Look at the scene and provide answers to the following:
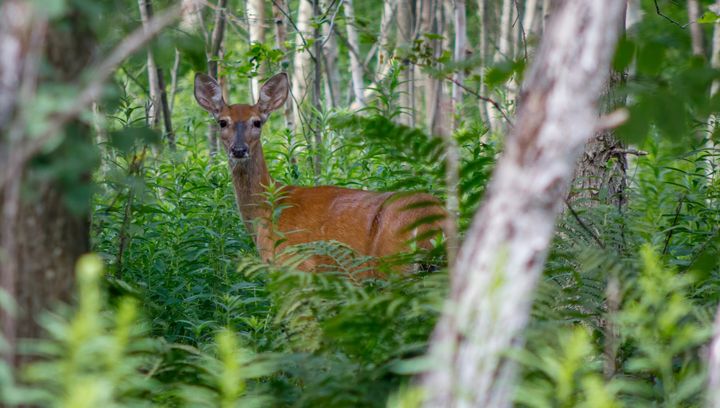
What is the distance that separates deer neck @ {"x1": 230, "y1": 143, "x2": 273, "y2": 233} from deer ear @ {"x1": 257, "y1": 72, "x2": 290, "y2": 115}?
3.02 ft

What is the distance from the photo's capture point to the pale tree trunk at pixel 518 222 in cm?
252

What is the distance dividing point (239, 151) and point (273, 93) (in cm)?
121

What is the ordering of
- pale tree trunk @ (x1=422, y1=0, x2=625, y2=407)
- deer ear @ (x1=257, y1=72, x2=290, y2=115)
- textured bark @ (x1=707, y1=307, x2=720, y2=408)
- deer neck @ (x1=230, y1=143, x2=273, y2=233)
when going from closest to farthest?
pale tree trunk @ (x1=422, y1=0, x2=625, y2=407) → textured bark @ (x1=707, y1=307, x2=720, y2=408) → deer neck @ (x1=230, y1=143, x2=273, y2=233) → deer ear @ (x1=257, y1=72, x2=290, y2=115)

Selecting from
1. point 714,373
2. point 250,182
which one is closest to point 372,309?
point 714,373

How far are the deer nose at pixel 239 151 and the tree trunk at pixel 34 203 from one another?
4.84 metres

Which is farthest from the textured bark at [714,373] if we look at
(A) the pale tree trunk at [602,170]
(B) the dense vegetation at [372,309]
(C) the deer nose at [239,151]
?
(C) the deer nose at [239,151]

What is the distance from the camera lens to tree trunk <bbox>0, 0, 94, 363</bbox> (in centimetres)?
258

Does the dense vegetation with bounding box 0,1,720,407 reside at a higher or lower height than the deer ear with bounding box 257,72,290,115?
lower

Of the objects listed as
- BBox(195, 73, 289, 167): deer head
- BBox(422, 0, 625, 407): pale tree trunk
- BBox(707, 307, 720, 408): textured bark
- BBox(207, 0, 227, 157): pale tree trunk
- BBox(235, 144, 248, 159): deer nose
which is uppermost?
BBox(207, 0, 227, 157): pale tree trunk

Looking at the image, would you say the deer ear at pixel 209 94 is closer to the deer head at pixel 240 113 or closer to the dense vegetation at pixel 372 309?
the deer head at pixel 240 113

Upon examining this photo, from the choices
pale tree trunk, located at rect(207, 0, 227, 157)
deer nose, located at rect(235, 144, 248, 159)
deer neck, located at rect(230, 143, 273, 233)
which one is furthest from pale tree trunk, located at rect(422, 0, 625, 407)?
pale tree trunk, located at rect(207, 0, 227, 157)

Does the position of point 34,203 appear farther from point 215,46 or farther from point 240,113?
point 215,46

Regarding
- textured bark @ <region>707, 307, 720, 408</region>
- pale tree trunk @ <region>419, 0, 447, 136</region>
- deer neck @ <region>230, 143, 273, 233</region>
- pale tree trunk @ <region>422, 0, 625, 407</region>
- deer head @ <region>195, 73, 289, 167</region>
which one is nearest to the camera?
pale tree trunk @ <region>422, 0, 625, 407</region>

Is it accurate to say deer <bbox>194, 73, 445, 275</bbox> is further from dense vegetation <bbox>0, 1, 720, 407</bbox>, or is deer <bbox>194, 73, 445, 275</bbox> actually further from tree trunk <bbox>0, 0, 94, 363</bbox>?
tree trunk <bbox>0, 0, 94, 363</bbox>
